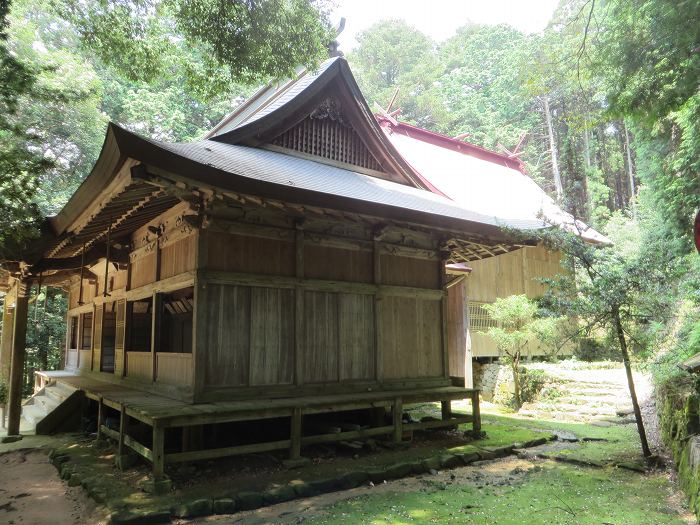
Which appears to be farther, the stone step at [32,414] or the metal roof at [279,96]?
the stone step at [32,414]

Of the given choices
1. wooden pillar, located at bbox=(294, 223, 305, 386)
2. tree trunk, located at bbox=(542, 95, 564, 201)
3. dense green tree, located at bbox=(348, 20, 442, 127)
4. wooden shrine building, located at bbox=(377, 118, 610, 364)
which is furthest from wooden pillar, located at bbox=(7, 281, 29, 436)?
dense green tree, located at bbox=(348, 20, 442, 127)

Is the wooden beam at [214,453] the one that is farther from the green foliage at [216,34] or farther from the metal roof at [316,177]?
the green foliage at [216,34]

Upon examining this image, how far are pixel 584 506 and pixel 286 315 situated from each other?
4.45 metres

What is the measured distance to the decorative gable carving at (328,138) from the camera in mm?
9930

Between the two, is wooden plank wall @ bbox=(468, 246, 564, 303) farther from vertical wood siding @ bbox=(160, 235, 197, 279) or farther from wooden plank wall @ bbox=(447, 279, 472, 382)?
vertical wood siding @ bbox=(160, 235, 197, 279)

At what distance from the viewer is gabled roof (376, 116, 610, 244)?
59.1ft

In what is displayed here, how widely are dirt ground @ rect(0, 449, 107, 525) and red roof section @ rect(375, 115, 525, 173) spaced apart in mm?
15178

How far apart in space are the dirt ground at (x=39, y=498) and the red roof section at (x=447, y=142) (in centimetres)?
1518

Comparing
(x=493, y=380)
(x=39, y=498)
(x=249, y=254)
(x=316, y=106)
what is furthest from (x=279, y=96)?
(x=493, y=380)

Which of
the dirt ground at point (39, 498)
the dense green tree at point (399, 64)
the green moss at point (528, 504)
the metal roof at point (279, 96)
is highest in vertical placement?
the dense green tree at point (399, 64)

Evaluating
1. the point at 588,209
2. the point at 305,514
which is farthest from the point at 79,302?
the point at 588,209

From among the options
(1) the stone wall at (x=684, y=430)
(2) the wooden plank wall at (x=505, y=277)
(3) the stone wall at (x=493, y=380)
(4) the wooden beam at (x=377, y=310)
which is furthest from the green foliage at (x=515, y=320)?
(4) the wooden beam at (x=377, y=310)

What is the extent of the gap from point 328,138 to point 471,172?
11982 millimetres

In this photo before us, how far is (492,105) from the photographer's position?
36531mm
